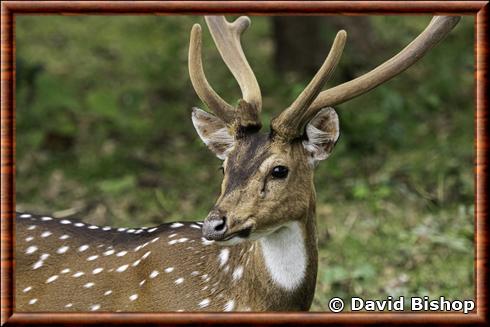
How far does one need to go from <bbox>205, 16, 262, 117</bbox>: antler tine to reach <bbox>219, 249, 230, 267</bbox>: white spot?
30.2 inches

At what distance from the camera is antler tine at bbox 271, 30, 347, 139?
421 centimetres

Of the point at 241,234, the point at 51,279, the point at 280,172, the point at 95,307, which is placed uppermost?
the point at 280,172

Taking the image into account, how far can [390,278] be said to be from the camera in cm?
640

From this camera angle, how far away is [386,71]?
14.6 feet

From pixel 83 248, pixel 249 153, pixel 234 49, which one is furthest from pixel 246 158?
pixel 83 248

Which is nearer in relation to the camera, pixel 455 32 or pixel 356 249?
pixel 356 249

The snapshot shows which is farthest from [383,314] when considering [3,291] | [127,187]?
[127,187]

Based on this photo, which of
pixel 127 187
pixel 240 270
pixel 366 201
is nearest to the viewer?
pixel 240 270

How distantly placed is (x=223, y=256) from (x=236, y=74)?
2.97 ft

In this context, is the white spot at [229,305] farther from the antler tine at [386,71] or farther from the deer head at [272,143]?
the antler tine at [386,71]

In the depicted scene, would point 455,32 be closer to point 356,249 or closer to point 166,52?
point 166,52

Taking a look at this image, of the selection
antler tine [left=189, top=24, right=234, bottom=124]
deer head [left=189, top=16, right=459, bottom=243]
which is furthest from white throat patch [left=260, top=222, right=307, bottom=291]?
antler tine [left=189, top=24, right=234, bottom=124]

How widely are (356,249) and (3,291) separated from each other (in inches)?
118

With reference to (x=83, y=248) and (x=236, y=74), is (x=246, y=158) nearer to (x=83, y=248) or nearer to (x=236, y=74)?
(x=236, y=74)
